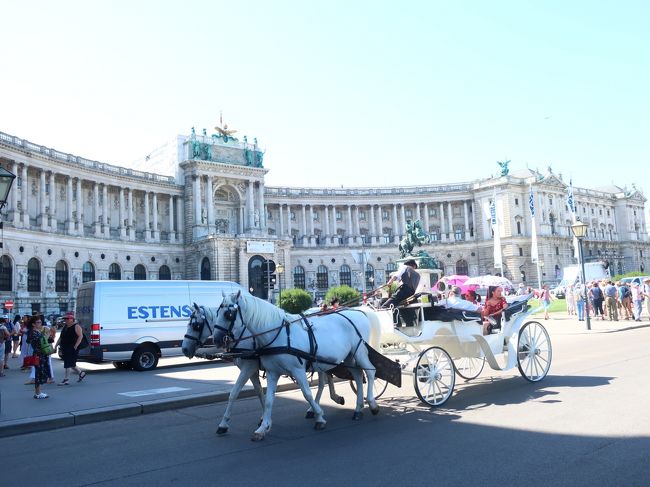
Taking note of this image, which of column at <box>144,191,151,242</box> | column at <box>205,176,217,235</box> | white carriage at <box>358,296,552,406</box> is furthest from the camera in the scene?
column at <box>205,176,217,235</box>

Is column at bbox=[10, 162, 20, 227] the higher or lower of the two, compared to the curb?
higher

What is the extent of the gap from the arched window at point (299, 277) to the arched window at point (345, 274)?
6.06 meters

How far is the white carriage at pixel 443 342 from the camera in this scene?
10.6 m

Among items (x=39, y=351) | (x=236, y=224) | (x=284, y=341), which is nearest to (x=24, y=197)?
(x=236, y=224)

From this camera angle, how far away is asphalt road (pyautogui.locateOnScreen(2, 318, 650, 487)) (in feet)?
21.9

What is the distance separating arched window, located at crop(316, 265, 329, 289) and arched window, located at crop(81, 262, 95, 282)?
1356 inches

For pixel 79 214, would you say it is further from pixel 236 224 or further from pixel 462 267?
pixel 462 267

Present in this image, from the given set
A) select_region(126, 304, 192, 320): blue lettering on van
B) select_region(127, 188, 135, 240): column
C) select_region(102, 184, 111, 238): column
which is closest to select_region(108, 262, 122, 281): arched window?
select_region(102, 184, 111, 238): column

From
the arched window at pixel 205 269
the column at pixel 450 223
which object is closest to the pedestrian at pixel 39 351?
the arched window at pixel 205 269

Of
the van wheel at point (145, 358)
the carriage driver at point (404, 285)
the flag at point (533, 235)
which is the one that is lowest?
the van wheel at point (145, 358)

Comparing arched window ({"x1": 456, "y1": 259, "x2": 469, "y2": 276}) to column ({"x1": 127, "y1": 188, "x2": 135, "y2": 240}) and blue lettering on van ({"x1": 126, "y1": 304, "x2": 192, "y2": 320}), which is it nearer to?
column ({"x1": 127, "y1": 188, "x2": 135, "y2": 240})

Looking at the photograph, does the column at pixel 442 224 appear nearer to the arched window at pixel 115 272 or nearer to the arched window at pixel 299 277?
the arched window at pixel 299 277

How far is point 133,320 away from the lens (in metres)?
20.2

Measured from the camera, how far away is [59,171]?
190 ft
